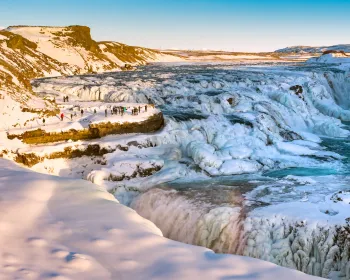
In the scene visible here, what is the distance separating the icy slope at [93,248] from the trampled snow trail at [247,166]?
5363 millimetres

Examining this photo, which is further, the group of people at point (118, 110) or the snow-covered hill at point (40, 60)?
the group of people at point (118, 110)

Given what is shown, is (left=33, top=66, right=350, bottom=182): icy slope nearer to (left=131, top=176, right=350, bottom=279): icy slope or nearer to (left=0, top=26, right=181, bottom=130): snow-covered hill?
(left=131, top=176, right=350, bottom=279): icy slope

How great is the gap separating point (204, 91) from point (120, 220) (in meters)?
26.3

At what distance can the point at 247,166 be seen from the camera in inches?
687

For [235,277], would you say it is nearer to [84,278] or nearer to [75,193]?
[84,278]

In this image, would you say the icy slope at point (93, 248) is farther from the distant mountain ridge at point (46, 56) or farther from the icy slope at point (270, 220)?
the distant mountain ridge at point (46, 56)

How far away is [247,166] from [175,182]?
4.23m

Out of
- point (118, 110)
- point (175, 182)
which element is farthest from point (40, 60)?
point (175, 182)

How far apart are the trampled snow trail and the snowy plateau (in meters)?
0.06

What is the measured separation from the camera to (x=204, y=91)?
104ft

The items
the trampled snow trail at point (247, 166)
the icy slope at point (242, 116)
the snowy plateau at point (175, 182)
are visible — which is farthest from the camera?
the icy slope at point (242, 116)

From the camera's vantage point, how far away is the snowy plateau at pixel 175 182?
5051mm

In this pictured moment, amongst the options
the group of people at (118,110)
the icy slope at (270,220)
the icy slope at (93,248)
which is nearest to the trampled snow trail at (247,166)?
the icy slope at (270,220)

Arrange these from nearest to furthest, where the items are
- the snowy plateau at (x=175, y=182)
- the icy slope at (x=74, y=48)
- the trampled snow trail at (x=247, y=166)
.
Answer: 1. the snowy plateau at (x=175, y=182)
2. the trampled snow trail at (x=247, y=166)
3. the icy slope at (x=74, y=48)
